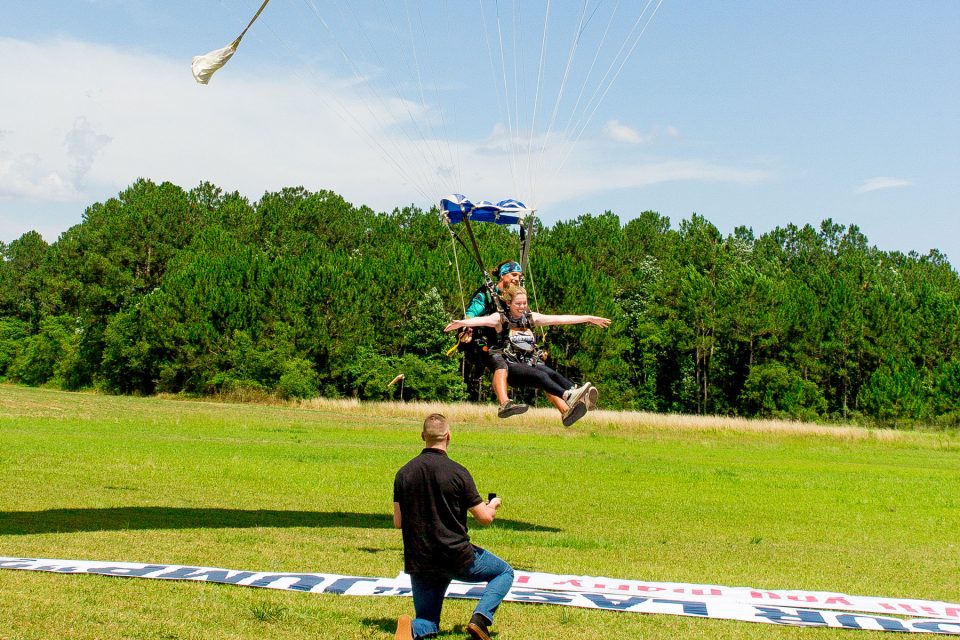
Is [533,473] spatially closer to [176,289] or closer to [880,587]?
[880,587]

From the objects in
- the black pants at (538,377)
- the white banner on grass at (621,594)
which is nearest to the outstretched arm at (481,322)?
the black pants at (538,377)

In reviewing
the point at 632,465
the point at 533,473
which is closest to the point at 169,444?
the point at 533,473

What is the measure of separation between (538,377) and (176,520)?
239 inches

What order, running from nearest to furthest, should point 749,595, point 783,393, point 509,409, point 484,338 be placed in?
point 749,595 → point 509,409 → point 484,338 → point 783,393

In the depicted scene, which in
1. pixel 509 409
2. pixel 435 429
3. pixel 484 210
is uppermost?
pixel 484 210

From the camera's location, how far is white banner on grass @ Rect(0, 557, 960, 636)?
9.35 meters

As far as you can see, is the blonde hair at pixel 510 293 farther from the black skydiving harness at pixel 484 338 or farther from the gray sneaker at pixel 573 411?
the gray sneaker at pixel 573 411

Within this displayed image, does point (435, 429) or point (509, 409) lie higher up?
point (435, 429)

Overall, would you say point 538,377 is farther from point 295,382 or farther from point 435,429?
point 295,382

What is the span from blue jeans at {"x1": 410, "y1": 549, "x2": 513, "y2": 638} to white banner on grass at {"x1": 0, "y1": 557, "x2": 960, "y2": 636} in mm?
1542

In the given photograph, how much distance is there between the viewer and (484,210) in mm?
13359

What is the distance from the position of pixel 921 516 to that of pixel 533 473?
965 cm

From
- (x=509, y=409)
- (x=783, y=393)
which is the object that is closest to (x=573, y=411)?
(x=509, y=409)

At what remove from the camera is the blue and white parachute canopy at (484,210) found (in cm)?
1327
